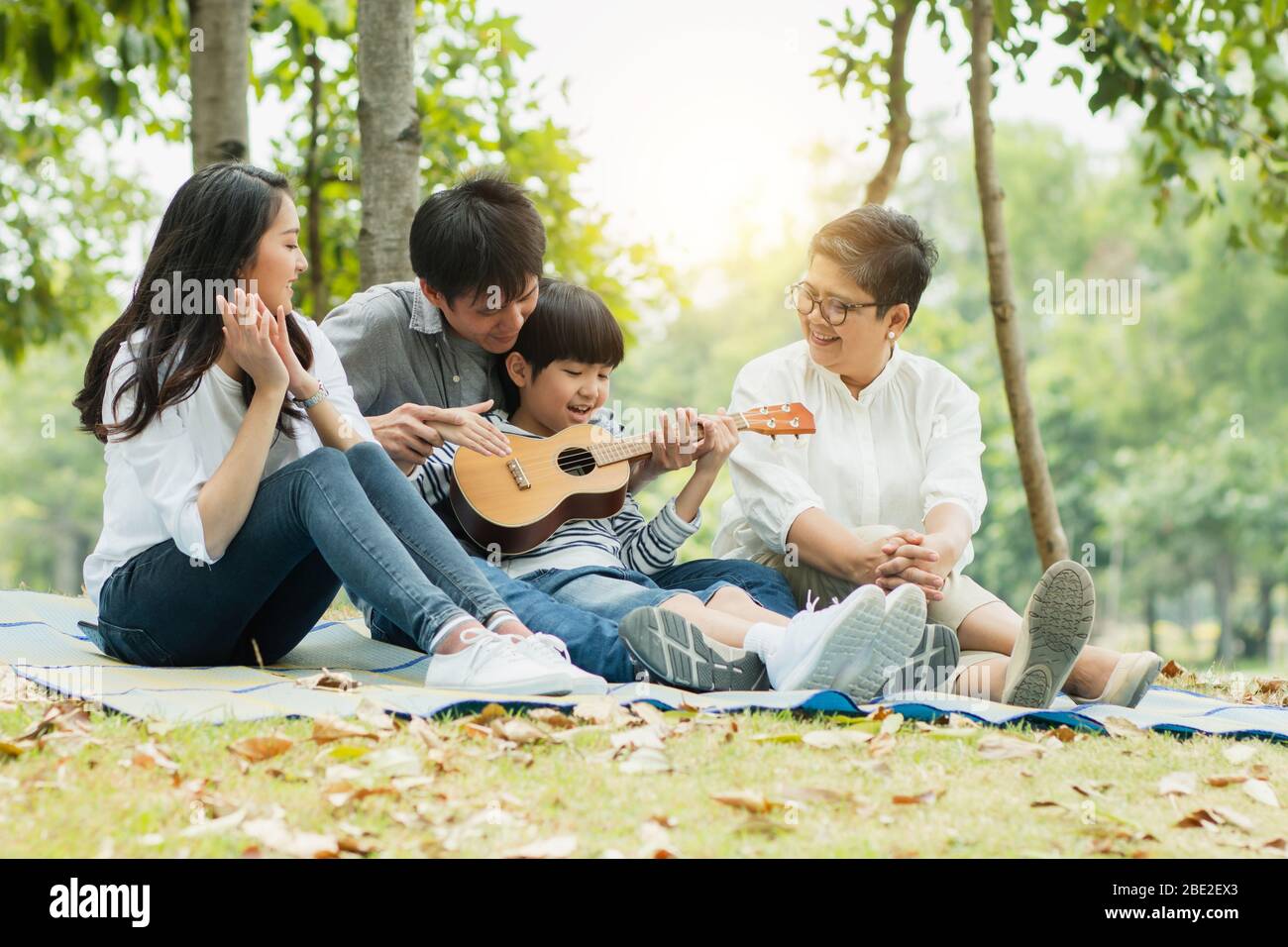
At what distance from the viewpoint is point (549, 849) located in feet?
6.34

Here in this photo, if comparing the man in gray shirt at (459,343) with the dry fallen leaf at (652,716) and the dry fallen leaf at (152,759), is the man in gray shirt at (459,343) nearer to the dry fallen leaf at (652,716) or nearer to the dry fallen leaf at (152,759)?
the dry fallen leaf at (652,716)

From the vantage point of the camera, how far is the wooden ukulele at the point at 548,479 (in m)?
3.72

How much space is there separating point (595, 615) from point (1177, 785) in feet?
4.85

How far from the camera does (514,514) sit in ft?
12.2

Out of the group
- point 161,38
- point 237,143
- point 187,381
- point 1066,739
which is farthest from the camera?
point 161,38

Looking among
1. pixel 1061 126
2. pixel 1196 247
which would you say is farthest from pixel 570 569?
pixel 1061 126

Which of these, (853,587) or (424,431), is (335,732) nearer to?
(424,431)

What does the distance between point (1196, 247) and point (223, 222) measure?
30721 mm

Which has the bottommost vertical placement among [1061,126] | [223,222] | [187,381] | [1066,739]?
[1066,739]

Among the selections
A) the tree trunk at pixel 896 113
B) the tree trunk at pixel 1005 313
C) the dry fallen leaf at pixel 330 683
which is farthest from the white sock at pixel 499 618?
the tree trunk at pixel 896 113

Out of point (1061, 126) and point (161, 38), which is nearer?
point (161, 38)

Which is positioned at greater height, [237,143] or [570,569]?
[237,143]

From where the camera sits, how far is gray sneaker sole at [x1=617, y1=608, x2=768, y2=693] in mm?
3090
